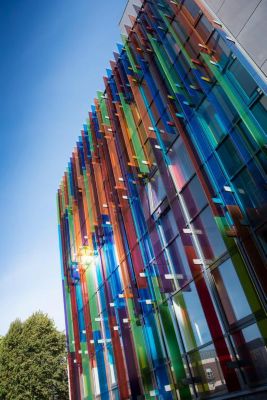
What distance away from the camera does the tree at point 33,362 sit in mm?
30938

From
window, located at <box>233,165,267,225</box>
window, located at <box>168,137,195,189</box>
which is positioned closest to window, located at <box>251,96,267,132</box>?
window, located at <box>233,165,267,225</box>

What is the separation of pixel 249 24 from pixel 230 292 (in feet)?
32.2

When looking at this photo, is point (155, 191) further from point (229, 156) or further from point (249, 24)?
point (249, 24)

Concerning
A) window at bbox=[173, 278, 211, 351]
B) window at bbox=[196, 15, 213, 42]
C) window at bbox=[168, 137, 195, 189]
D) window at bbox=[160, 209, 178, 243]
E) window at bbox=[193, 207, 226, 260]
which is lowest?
window at bbox=[173, 278, 211, 351]

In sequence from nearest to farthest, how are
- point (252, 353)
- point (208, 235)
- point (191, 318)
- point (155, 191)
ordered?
1. point (252, 353)
2. point (208, 235)
3. point (191, 318)
4. point (155, 191)

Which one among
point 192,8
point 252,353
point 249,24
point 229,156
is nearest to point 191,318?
point 252,353

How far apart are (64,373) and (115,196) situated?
1013 inches

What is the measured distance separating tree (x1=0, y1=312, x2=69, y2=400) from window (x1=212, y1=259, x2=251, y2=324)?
28.3 m

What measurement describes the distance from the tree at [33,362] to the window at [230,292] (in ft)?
92.8

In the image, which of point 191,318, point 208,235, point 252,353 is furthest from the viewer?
point 191,318

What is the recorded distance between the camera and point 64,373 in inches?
1367

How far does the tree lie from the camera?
30938 millimetres

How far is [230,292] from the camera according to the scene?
33.6ft

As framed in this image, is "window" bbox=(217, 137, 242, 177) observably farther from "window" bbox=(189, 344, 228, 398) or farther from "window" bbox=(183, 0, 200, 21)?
"window" bbox=(183, 0, 200, 21)
